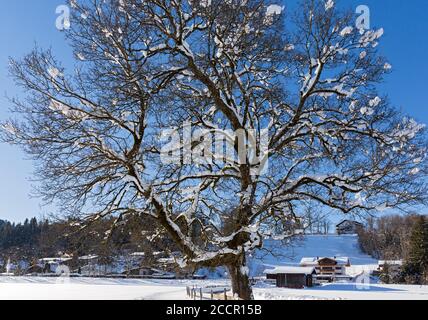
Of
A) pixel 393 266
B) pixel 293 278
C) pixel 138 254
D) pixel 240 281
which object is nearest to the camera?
pixel 240 281

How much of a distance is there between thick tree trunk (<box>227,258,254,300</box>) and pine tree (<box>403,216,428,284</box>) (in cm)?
4010

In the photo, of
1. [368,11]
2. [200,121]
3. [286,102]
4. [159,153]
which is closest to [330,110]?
[286,102]

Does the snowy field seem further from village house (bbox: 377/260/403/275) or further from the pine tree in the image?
village house (bbox: 377/260/403/275)

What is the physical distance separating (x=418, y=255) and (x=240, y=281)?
1610 inches

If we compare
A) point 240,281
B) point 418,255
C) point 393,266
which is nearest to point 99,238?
point 240,281

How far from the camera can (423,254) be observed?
4119 cm

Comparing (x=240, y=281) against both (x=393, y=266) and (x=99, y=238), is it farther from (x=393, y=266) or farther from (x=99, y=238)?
(x=393, y=266)

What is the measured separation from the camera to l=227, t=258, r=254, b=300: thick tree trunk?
8688 millimetres

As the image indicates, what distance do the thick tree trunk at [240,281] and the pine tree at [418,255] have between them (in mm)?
40104

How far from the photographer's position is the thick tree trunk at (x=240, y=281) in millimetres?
8688

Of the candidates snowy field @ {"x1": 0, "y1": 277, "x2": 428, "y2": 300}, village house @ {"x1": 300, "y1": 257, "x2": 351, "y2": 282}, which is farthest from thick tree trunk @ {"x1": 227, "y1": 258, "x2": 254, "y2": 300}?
village house @ {"x1": 300, "y1": 257, "x2": 351, "y2": 282}

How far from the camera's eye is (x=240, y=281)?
877 centimetres

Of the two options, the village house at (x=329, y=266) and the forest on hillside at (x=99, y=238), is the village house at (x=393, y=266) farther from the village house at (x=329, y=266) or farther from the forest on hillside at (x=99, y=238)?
the forest on hillside at (x=99, y=238)

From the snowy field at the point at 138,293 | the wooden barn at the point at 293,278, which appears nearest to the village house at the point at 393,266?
the wooden barn at the point at 293,278
